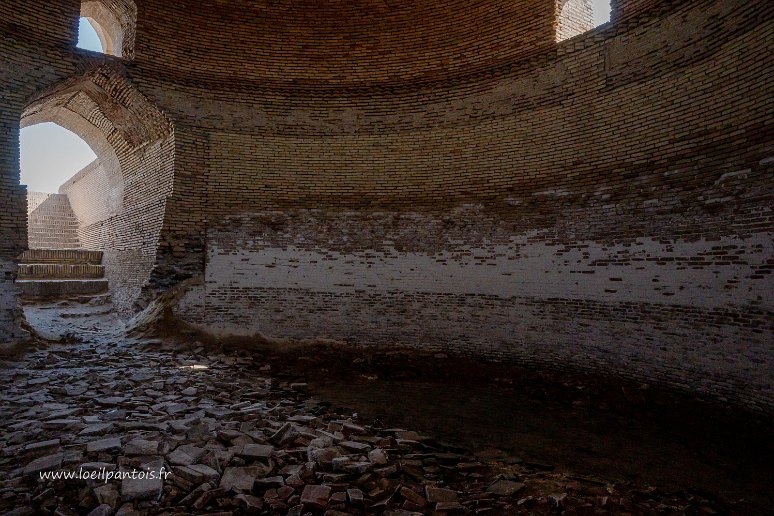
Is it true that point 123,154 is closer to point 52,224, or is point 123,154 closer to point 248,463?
point 52,224

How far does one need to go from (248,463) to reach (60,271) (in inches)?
371

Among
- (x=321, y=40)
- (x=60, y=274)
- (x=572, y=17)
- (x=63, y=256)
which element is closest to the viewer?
(x=572, y=17)

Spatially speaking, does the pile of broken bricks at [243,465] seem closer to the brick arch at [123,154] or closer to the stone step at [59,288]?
the brick arch at [123,154]

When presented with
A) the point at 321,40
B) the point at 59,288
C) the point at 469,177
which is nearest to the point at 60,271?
the point at 59,288

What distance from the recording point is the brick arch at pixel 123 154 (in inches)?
320

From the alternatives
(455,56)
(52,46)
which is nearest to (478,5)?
(455,56)

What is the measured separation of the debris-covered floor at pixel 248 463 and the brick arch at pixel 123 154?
3582 mm

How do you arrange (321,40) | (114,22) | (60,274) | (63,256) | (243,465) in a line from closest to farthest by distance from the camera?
(243,465)
(321,40)
(114,22)
(60,274)
(63,256)

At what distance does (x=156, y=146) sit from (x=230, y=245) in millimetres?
2556

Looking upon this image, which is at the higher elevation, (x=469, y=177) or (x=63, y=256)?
(x=469, y=177)

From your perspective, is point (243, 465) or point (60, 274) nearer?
point (243, 465)

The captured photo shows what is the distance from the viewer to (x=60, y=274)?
1044 cm

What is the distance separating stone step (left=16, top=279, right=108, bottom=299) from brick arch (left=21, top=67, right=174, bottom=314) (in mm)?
336

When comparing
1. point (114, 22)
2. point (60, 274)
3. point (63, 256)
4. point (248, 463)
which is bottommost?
point (248, 463)
